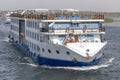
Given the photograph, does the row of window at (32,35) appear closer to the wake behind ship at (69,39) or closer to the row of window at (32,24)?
the wake behind ship at (69,39)

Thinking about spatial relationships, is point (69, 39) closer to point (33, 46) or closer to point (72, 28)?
point (72, 28)

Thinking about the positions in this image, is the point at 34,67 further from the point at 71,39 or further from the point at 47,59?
the point at 71,39

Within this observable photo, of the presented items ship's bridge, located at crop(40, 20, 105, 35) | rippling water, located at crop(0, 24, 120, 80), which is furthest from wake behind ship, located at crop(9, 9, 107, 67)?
rippling water, located at crop(0, 24, 120, 80)

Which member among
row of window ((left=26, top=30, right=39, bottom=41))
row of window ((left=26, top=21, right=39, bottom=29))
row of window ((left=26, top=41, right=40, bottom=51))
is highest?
row of window ((left=26, top=21, right=39, bottom=29))

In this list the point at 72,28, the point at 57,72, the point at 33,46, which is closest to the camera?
the point at 57,72

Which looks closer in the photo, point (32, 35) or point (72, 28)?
point (72, 28)

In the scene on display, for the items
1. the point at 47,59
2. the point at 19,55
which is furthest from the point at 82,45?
the point at 19,55

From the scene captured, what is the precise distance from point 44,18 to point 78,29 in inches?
190

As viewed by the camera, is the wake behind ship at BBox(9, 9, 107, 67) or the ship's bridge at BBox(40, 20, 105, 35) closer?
the wake behind ship at BBox(9, 9, 107, 67)

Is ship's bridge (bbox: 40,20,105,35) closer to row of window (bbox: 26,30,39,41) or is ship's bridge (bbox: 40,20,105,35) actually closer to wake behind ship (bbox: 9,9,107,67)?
wake behind ship (bbox: 9,9,107,67)

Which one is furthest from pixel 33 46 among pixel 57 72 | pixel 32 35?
pixel 57 72

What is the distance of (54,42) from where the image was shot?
159ft

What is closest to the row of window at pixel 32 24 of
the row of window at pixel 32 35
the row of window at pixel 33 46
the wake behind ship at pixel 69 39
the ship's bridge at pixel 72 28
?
the wake behind ship at pixel 69 39

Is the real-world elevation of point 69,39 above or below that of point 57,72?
above
